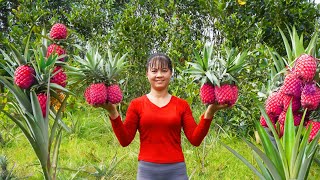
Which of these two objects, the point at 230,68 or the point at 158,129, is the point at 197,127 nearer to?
the point at 158,129

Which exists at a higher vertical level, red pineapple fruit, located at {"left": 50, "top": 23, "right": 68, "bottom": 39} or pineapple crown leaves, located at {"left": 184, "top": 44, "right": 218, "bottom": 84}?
red pineapple fruit, located at {"left": 50, "top": 23, "right": 68, "bottom": 39}

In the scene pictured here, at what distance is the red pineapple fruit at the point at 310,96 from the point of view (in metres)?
1.65

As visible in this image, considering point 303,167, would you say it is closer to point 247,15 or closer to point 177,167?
point 177,167

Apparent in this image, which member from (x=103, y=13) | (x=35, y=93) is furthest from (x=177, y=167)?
(x=103, y=13)

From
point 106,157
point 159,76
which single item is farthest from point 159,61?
point 106,157

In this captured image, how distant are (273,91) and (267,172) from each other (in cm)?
40

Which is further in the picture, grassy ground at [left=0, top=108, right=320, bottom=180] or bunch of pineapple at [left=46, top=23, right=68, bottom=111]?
grassy ground at [left=0, top=108, right=320, bottom=180]

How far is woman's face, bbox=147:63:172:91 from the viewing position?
2.22 m

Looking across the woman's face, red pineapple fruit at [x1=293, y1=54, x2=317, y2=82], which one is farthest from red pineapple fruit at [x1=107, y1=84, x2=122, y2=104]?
red pineapple fruit at [x1=293, y1=54, x2=317, y2=82]

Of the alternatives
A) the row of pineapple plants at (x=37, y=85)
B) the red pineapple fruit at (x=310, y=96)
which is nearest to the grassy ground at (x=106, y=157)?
the row of pineapple plants at (x=37, y=85)

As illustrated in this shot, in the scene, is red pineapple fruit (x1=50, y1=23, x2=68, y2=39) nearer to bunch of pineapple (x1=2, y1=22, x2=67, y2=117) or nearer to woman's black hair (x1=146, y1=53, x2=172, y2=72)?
bunch of pineapple (x1=2, y1=22, x2=67, y2=117)

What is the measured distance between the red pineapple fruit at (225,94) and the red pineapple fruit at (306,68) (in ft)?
0.96

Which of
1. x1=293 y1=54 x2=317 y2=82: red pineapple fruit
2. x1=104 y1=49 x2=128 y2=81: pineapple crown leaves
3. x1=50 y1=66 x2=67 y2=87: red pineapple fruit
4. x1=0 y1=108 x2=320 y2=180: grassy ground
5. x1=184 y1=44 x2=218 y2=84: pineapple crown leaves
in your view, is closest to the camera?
x1=293 y1=54 x2=317 y2=82: red pineapple fruit

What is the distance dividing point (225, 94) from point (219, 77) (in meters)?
0.08
